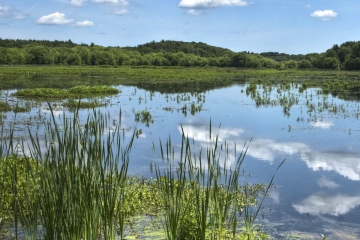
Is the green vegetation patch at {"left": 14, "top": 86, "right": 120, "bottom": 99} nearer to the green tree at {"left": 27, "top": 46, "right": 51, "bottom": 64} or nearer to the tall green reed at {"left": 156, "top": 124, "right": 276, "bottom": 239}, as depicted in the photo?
the tall green reed at {"left": 156, "top": 124, "right": 276, "bottom": 239}

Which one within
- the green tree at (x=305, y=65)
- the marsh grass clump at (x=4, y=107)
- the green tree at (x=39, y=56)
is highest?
the green tree at (x=39, y=56)

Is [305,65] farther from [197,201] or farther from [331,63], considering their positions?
[197,201]

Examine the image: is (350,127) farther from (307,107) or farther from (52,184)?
(52,184)

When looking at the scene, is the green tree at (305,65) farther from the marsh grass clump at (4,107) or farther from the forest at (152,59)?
the marsh grass clump at (4,107)

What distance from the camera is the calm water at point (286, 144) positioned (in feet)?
25.0

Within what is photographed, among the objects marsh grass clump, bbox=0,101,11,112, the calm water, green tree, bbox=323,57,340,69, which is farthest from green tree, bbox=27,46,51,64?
marsh grass clump, bbox=0,101,11,112

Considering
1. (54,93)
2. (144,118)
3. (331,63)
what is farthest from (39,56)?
(144,118)

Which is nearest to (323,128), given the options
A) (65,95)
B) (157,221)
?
(157,221)

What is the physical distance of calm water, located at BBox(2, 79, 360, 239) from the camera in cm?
762

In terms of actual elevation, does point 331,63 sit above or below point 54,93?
above

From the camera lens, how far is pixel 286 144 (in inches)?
523

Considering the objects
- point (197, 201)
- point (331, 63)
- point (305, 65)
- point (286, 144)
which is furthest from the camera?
point (305, 65)

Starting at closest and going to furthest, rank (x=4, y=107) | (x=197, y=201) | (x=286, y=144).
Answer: (x=197, y=201) → (x=286, y=144) → (x=4, y=107)

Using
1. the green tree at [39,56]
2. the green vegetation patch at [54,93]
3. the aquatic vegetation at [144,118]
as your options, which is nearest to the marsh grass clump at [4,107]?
the green vegetation patch at [54,93]
